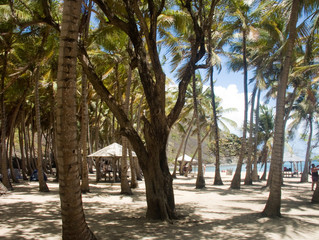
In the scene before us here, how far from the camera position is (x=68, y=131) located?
4285 millimetres

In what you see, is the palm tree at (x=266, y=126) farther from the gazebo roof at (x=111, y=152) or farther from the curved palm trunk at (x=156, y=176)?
the curved palm trunk at (x=156, y=176)

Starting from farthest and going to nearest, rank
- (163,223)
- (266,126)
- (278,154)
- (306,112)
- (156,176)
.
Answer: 1. (266,126)
2. (306,112)
3. (278,154)
4. (156,176)
5. (163,223)

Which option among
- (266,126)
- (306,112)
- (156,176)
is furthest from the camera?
(266,126)

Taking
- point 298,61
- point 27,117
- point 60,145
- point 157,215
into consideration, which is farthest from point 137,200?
point 27,117

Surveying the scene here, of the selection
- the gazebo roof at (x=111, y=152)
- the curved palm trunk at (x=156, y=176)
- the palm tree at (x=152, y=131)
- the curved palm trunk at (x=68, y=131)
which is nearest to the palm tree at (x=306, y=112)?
the gazebo roof at (x=111, y=152)

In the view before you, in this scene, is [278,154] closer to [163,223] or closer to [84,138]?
[163,223]

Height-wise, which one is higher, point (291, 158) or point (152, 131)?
point (152, 131)

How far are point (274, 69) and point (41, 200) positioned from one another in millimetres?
16145

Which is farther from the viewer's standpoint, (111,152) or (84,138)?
(111,152)

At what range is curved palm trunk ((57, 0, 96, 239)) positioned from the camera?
4.25 meters

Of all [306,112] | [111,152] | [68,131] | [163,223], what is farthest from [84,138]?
[306,112]

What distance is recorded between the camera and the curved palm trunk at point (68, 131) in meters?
4.25

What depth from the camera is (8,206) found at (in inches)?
366

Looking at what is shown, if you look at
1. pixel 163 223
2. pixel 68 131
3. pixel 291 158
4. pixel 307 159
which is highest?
pixel 68 131
